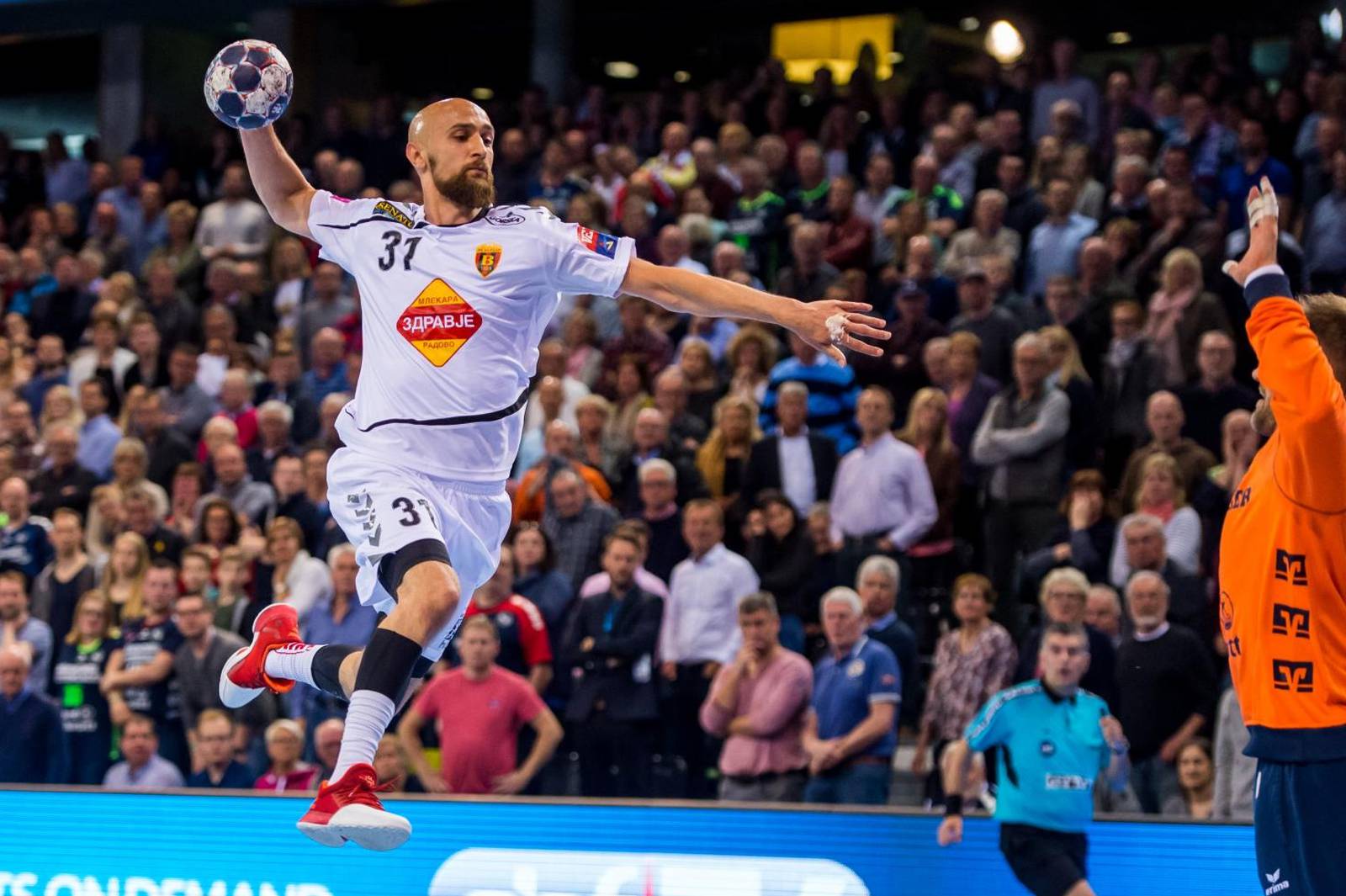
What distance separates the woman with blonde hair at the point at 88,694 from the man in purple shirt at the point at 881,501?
201 inches

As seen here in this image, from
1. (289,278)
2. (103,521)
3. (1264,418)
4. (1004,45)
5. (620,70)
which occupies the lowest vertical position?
(103,521)

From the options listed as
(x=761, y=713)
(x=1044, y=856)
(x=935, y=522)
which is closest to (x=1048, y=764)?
(x=1044, y=856)

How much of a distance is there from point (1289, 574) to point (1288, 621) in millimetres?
141

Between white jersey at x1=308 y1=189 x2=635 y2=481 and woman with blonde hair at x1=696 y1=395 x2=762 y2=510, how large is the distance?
6124 millimetres

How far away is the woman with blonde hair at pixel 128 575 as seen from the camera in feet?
44.8

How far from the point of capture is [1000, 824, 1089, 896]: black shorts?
8516 mm

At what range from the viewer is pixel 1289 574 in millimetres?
5586

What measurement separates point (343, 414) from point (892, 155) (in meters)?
10.2

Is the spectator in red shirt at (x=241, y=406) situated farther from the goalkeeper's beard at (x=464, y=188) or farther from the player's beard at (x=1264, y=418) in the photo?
the player's beard at (x=1264, y=418)

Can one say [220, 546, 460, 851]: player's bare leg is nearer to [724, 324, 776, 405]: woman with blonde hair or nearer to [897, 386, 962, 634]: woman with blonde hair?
[897, 386, 962, 634]: woman with blonde hair

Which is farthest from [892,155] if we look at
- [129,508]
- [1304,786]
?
[1304,786]

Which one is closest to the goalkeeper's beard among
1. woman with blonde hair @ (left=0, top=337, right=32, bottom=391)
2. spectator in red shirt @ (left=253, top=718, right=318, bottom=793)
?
spectator in red shirt @ (left=253, top=718, right=318, bottom=793)

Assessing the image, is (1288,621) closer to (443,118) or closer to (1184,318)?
(443,118)

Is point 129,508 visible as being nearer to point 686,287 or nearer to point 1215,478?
point 1215,478
